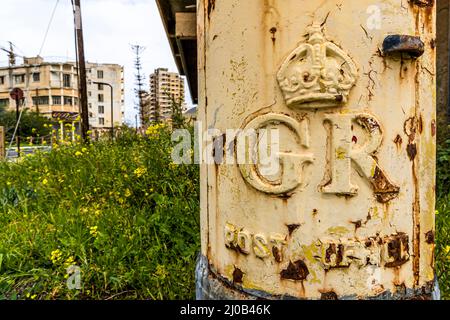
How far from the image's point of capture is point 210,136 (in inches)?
52.9

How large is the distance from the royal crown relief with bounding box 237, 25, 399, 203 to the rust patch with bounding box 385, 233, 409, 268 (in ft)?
0.44

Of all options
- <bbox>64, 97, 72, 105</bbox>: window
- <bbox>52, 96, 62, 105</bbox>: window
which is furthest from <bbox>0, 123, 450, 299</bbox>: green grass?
<bbox>64, 97, 72, 105</bbox>: window

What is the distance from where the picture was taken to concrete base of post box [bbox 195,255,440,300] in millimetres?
1226

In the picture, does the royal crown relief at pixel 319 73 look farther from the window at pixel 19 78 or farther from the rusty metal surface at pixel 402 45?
the window at pixel 19 78

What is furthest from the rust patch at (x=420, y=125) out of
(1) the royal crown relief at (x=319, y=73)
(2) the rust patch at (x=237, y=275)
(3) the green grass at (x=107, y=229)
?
(3) the green grass at (x=107, y=229)

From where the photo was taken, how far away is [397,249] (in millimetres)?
1195

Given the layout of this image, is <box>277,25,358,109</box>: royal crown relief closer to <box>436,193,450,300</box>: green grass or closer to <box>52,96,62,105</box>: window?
<box>436,193,450,300</box>: green grass

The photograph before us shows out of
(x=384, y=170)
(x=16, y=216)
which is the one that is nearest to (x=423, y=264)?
(x=384, y=170)

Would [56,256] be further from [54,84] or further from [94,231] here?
[54,84]

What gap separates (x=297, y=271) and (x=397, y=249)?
→ 13.0 inches

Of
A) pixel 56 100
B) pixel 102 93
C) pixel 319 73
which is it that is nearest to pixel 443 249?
pixel 319 73

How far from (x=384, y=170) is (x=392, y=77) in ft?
0.95

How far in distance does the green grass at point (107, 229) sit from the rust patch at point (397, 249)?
1.11 m
